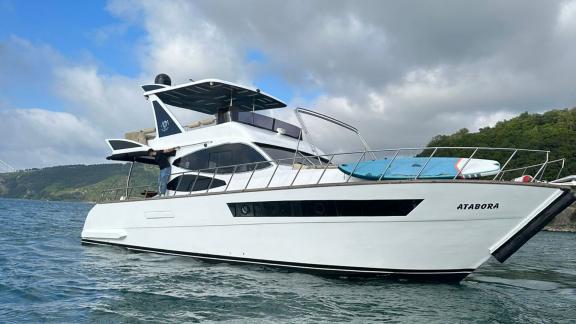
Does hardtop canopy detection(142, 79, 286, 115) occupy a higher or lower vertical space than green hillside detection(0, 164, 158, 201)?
lower

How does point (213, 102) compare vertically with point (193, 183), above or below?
above

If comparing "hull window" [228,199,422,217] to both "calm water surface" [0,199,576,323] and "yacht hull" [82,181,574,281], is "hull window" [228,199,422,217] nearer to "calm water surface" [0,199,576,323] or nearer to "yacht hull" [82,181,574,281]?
"yacht hull" [82,181,574,281]

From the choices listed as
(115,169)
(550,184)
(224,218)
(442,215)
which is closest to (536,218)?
(550,184)

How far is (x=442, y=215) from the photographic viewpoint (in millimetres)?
7152

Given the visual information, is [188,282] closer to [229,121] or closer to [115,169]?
[229,121]

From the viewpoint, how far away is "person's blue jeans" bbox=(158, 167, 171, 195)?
11.8 meters

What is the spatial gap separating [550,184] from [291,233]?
457 cm

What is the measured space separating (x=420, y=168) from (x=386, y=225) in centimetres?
121

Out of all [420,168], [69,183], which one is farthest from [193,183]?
[69,183]

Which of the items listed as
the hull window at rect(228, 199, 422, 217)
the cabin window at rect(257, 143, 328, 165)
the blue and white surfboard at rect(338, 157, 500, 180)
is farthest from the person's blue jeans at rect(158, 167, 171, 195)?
the blue and white surfboard at rect(338, 157, 500, 180)

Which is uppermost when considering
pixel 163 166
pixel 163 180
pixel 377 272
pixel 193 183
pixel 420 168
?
pixel 163 166

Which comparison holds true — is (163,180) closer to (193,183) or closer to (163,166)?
(163,166)

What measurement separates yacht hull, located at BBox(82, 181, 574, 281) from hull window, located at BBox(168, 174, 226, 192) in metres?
1.20

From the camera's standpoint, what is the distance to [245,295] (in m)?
6.84
